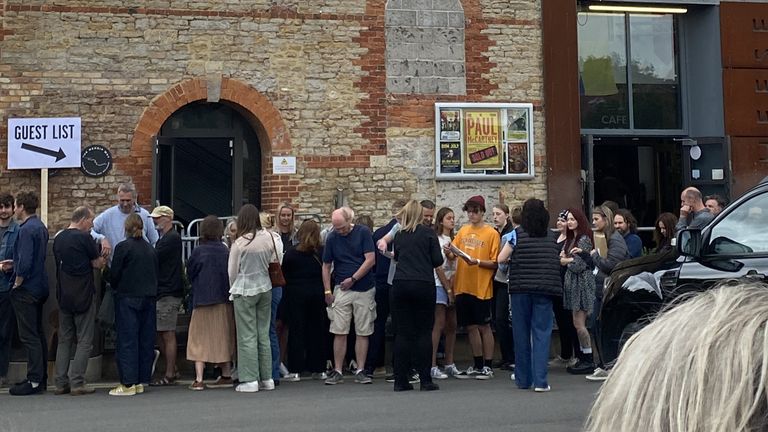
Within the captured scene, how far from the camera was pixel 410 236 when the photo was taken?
10.1 m

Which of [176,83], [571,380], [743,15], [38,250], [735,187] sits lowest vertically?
[571,380]

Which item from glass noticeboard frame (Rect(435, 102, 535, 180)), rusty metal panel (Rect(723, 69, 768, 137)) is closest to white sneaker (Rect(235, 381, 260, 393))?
glass noticeboard frame (Rect(435, 102, 535, 180))

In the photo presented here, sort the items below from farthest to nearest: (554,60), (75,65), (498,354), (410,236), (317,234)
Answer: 1. (554,60)
2. (75,65)
3. (498,354)
4. (317,234)
5. (410,236)

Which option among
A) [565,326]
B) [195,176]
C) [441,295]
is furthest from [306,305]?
[195,176]

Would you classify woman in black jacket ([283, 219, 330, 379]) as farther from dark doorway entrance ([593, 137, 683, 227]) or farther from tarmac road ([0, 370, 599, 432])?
dark doorway entrance ([593, 137, 683, 227])

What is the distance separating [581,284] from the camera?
11266 mm

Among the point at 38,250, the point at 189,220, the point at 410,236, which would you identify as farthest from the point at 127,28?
the point at 410,236

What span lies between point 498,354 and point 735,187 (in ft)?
19.7

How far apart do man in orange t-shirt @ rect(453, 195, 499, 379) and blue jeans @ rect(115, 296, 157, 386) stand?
344 cm

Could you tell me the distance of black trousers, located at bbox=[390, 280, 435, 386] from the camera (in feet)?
32.4

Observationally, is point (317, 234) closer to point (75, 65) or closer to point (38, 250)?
point (38, 250)

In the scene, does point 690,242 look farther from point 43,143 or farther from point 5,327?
point 43,143

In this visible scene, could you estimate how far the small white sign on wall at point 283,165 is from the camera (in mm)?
14594

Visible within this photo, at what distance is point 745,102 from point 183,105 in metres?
9.02
